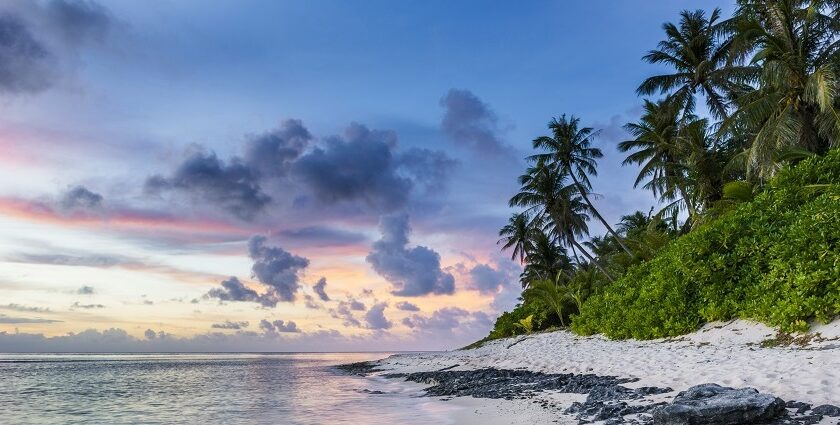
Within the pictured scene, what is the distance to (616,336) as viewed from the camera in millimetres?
19516

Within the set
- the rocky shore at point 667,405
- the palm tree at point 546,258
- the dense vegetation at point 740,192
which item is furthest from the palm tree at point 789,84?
the palm tree at point 546,258

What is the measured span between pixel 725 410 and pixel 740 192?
585 inches

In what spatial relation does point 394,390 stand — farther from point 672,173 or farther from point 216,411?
point 672,173

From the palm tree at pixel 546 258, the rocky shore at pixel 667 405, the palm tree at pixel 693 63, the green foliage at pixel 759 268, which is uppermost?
the palm tree at pixel 693 63

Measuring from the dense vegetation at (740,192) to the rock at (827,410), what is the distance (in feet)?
19.4

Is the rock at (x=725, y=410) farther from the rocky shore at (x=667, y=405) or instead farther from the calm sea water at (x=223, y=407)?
the calm sea water at (x=223, y=407)

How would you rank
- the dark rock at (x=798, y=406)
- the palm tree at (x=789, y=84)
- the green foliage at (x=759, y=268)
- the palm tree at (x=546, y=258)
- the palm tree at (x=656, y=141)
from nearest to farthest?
the dark rock at (x=798, y=406) → the green foliage at (x=759, y=268) → the palm tree at (x=789, y=84) → the palm tree at (x=656, y=141) → the palm tree at (x=546, y=258)

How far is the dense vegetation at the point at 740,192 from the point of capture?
12.2m

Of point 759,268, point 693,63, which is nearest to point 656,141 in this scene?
point 693,63

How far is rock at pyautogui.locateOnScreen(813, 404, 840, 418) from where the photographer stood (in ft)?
19.0

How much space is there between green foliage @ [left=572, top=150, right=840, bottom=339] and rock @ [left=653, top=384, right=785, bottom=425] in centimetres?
631

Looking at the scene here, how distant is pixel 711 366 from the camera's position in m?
9.45

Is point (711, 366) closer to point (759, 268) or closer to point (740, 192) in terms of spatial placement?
point (759, 268)

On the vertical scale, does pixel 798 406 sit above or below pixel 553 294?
below
